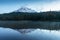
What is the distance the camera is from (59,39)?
23.6 feet

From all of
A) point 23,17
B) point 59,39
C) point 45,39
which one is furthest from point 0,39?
point 23,17

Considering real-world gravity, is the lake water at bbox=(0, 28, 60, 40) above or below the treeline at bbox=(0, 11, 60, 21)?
above

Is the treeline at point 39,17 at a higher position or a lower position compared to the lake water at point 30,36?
lower

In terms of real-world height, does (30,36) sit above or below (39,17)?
above

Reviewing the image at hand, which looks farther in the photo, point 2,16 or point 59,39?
point 2,16

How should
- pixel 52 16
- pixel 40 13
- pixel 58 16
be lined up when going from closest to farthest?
pixel 58 16
pixel 52 16
pixel 40 13

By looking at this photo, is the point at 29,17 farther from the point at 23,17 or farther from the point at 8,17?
the point at 8,17

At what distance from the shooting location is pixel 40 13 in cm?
3647

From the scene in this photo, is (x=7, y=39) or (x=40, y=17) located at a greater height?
(x=7, y=39)

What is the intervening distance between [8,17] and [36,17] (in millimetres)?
7249

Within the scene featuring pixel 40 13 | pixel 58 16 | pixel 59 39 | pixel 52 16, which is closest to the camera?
pixel 59 39

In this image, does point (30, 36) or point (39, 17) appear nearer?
point (30, 36)

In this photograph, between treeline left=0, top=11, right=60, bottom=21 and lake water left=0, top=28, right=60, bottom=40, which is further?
treeline left=0, top=11, right=60, bottom=21

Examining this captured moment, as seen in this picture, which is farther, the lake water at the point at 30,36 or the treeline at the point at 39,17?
the treeline at the point at 39,17
